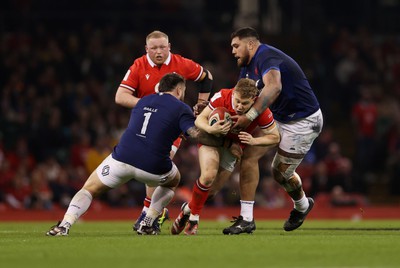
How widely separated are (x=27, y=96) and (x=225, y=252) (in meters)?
15.3

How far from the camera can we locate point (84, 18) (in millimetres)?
28625

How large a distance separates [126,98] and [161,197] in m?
1.70

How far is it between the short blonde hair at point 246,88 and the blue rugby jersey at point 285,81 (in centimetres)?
56

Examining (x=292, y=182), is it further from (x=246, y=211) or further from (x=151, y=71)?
(x=151, y=71)

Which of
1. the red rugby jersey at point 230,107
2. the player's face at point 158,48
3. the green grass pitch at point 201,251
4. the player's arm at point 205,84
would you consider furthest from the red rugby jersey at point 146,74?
the green grass pitch at point 201,251

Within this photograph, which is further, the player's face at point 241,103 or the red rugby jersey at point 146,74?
the red rugby jersey at point 146,74

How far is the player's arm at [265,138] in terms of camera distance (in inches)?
481

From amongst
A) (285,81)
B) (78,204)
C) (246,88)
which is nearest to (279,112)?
(285,81)

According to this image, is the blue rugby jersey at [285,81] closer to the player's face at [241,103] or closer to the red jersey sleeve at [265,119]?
the red jersey sleeve at [265,119]

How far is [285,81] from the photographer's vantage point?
13422mm

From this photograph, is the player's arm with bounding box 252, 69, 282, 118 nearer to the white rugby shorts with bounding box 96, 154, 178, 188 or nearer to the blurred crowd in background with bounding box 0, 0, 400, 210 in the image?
the white rugby shorts with bounding box 96, 154, 178, 188

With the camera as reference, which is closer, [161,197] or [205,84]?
[161,197]

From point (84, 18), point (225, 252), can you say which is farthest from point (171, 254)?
point (84, 18)

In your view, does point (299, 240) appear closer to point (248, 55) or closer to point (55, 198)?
point (248, 55)
